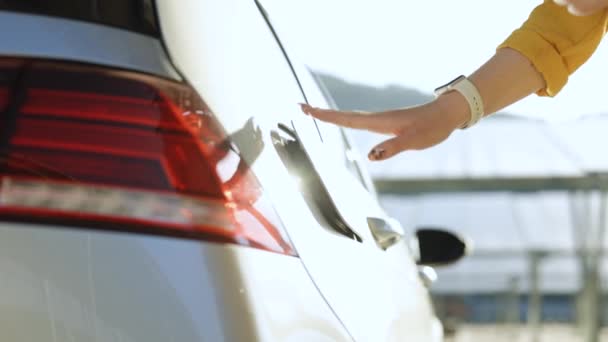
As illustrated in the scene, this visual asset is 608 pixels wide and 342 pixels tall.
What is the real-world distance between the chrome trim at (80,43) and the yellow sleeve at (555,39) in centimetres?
64

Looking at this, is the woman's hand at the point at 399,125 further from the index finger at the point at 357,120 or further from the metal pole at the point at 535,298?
the metal pole at the point at 535,298

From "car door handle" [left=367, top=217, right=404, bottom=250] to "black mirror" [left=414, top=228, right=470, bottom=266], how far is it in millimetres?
1263

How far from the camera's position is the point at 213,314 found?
4.94ft

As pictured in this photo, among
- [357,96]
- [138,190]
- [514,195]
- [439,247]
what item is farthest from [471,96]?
[514,195]

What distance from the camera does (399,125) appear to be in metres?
1.86

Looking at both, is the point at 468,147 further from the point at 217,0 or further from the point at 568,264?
the point at 217,0

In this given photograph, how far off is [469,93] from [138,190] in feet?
2.02

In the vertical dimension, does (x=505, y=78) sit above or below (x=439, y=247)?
above

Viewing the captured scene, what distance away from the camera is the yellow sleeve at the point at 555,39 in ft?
6.53

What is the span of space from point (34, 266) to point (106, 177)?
13 centimetres

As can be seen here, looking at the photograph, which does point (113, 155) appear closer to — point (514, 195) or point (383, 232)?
point (383, 232)

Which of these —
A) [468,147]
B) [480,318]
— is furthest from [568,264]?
[480,318]

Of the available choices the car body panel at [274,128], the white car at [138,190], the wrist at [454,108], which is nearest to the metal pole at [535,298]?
the car body panel at [274,128]

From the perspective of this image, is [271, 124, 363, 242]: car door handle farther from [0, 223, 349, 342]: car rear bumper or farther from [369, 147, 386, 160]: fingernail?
[0, 223, 349, 342]: car rear bumper
